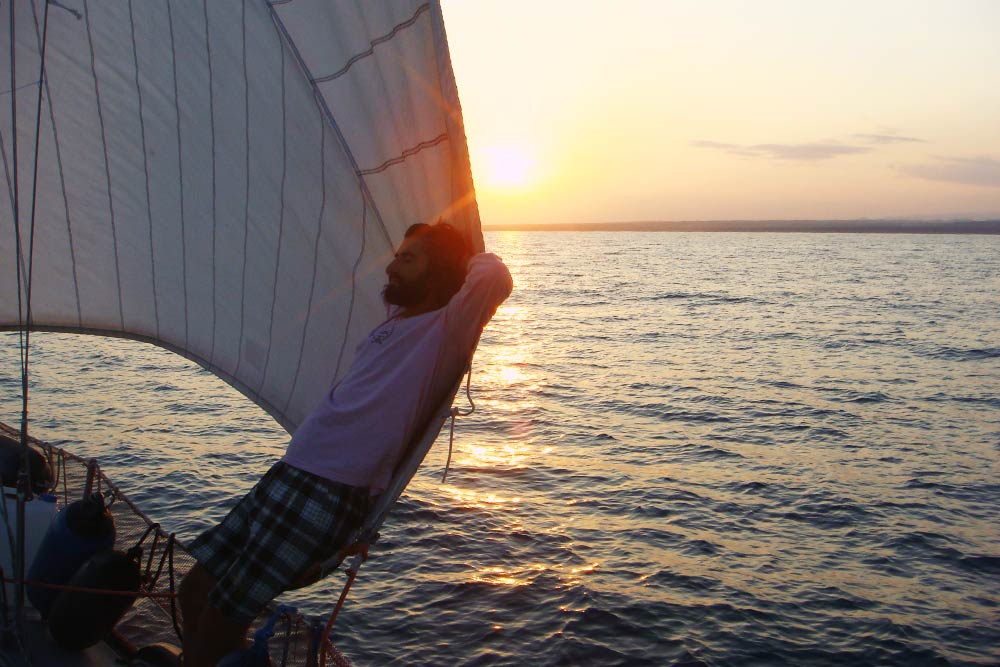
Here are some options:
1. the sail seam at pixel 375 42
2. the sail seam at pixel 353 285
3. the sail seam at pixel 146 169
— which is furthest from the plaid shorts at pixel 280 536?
the sail seam at pixel 146 169

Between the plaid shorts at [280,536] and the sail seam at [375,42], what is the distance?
1.64 m

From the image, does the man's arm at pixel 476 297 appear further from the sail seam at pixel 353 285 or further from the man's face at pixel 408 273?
the sail seam at pixel 353 285

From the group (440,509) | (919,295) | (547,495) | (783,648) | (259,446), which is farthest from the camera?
(919,295)

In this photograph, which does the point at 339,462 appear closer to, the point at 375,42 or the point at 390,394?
the point at 390,394

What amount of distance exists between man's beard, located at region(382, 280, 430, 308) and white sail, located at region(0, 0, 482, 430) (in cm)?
32

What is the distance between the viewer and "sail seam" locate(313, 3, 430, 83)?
11.5 ft

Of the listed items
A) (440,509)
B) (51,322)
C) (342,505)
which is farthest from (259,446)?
(342,505)

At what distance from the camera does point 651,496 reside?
1642 cm

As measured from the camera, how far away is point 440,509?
50.6 feet

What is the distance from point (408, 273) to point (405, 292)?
0.08 meters

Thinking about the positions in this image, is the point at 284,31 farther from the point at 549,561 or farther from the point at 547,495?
the point at 547,495

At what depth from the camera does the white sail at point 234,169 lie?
12.2 ft

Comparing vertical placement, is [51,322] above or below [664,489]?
above

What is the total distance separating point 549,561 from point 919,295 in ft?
192
